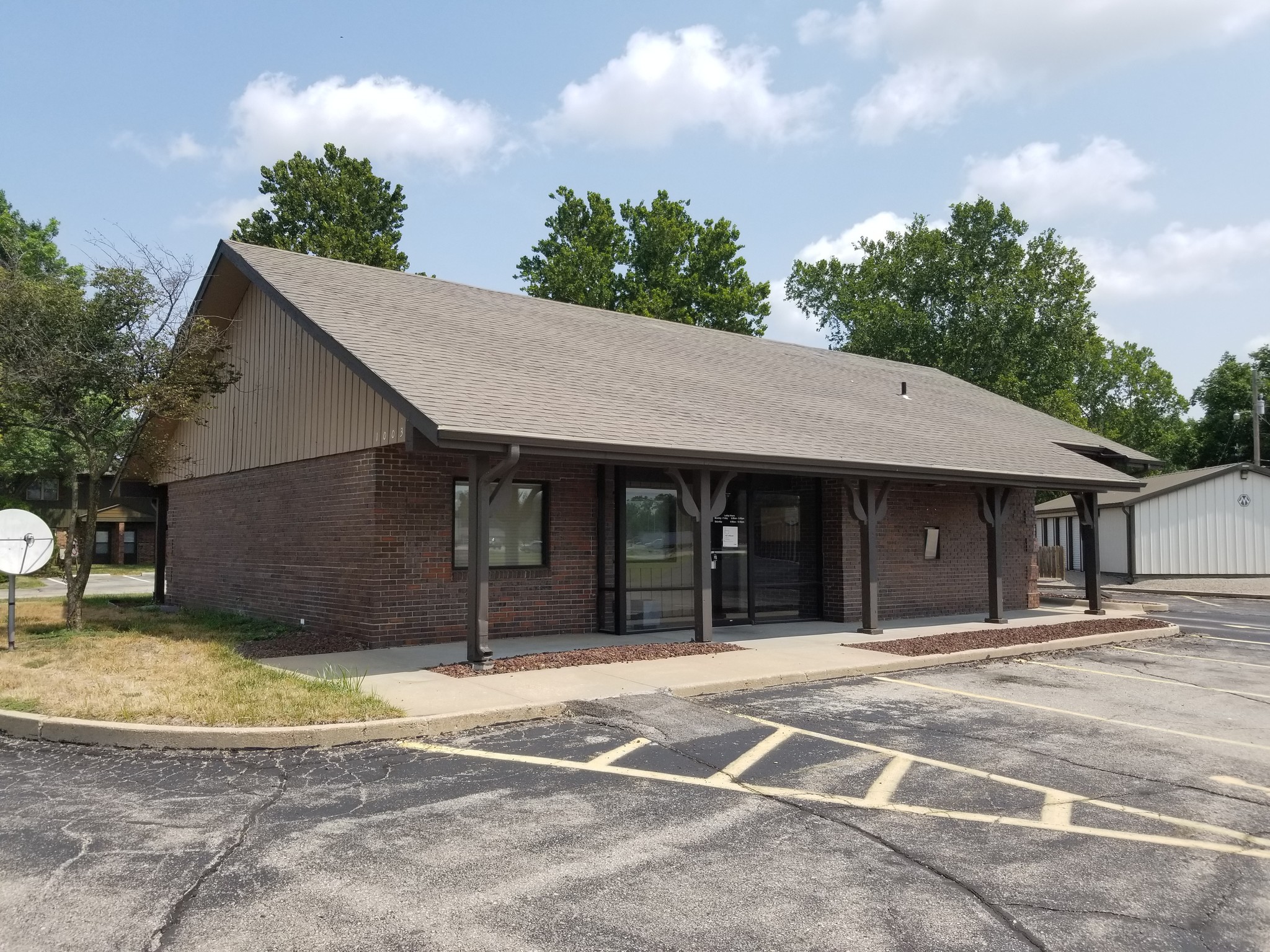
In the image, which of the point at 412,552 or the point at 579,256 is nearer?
the point at 412,552

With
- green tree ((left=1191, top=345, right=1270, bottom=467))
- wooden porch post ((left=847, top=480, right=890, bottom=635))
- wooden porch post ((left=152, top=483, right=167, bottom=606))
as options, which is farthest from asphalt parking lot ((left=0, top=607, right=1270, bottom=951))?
green tree ((left=1191, top=345, right=1270, bottom=467))

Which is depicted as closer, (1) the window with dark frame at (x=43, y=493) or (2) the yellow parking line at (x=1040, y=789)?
(2) the yellow parking line at (x=1040, y=789)

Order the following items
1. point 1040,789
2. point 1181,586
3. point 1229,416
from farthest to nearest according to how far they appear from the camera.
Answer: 1. point 1229,416
2. point 1181,586
3. point 1040,789

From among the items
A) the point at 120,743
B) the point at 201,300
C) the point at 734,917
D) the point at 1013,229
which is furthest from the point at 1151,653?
the point at 1013,229

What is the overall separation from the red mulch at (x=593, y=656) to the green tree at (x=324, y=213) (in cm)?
3082

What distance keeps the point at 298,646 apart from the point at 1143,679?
33.2ft

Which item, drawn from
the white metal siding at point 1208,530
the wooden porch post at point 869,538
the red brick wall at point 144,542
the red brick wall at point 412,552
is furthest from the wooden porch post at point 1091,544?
the red brick wall at point 144,542

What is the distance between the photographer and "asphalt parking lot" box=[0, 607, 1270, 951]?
12.5ft

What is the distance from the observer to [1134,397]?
2506 inches

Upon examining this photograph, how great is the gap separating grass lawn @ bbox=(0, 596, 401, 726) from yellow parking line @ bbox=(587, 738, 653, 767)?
1860 mm

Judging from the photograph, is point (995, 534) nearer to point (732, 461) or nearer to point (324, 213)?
point (732, 461)

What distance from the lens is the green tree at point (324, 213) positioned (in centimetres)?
3875

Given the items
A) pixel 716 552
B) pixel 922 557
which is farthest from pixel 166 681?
pixel 922 557

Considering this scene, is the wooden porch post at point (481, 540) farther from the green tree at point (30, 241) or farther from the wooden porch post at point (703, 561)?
the green tree at point (30, 241)
